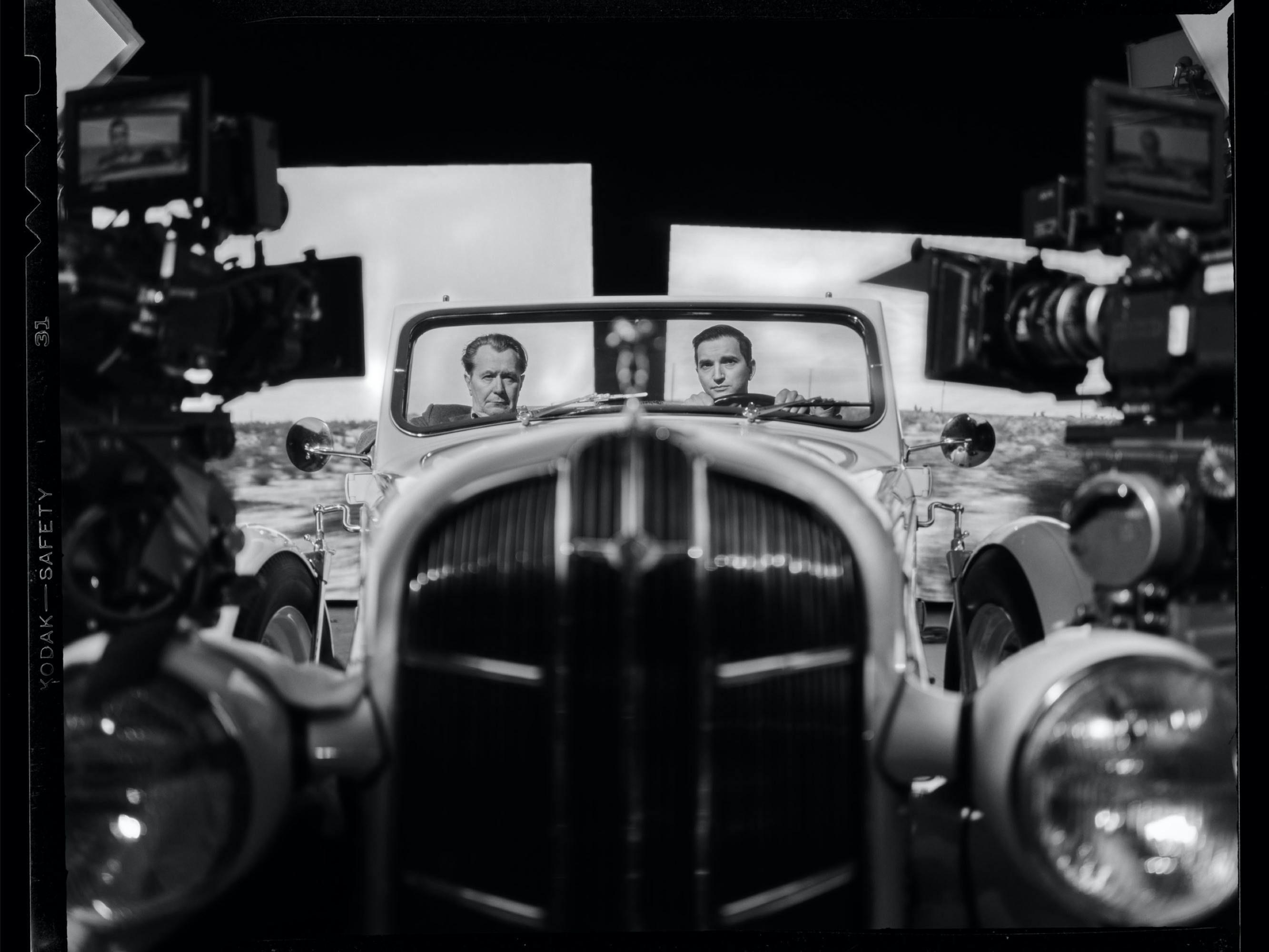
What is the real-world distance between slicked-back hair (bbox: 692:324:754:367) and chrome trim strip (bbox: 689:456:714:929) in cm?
89

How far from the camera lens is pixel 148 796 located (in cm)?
162

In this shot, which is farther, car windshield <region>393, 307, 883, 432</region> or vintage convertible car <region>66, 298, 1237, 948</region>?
car windshield <region>393, 307, 883, 432</region>

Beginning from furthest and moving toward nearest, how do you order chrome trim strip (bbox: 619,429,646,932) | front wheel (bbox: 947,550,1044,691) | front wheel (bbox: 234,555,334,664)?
1. front wheel (bbox: 947,550,1044,691)
2. front wheel (bbox: 234,555,334,664)
3. chrome trim strip (bbox: 619,429,646,932)

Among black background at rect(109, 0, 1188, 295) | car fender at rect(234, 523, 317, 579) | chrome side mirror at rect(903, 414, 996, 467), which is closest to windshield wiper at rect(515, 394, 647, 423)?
black background at rect(109, 0, 1188, 295)

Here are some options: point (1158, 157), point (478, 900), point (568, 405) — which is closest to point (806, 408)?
point (568, 405)

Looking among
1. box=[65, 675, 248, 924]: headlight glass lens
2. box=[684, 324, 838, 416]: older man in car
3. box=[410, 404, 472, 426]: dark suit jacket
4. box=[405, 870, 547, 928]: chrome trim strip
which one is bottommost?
box=[405, 870, 547, 928]: chrome trim strip

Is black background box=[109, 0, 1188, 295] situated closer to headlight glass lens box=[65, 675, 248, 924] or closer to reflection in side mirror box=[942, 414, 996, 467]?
reflection in side mirror box=[942, 414, 996, 467]

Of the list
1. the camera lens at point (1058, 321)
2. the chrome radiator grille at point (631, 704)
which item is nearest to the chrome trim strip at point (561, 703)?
the chrome radiator grille at point (631, 704)

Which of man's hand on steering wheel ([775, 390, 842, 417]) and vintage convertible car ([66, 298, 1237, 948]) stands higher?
man's hand on steering wheel ([775, 390, 842, 417])

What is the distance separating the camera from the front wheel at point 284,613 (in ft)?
6.18

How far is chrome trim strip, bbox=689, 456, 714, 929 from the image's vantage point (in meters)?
1.53

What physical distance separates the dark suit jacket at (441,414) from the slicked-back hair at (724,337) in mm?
542

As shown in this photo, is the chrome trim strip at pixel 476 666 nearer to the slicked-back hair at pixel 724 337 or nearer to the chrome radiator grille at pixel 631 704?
the chrome radiator grille at pixel 631 704

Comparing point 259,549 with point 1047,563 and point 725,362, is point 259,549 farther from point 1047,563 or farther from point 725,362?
point 1047,563
